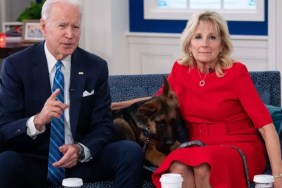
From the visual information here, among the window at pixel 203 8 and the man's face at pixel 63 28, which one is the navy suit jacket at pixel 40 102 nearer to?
the man's face at pixel 63 28

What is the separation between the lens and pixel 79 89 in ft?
11.8

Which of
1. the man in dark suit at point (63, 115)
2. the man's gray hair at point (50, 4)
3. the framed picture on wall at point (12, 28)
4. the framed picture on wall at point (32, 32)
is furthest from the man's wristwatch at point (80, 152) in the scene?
the framed picture on wall at point (12, 28)

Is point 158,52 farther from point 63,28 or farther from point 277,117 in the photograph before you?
point 63,28

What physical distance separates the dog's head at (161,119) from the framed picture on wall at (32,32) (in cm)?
229

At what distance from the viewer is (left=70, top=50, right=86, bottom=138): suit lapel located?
3582 mm

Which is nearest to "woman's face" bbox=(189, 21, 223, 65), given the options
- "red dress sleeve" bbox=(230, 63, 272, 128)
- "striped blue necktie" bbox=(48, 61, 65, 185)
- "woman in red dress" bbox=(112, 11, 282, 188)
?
"woman in red dress" bbox=(112, 11, 282, 188)

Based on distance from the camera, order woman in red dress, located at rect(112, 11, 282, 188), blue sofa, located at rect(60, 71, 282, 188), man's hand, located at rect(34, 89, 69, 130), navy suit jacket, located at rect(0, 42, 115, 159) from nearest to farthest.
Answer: man's hand, located at rect(34, 89, 69, 130) < navy suit jacket, located at rect(0, 42, 115, 159) < woman in red dress, located at rect(112, 11, 282, 188) < blue sofa, located at rect(60, 71, 282, 188)

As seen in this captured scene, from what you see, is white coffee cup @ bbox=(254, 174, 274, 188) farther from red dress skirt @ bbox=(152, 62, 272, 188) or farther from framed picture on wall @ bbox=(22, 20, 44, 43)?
framed picture on wall @ bbox=(22, 20, 44, 43)

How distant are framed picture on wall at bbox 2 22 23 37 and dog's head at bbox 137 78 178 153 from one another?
271 cm

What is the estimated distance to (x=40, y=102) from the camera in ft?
11.6

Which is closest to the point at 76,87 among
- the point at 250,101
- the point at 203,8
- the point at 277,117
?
the point at 250,101

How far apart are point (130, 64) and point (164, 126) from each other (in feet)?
8.97

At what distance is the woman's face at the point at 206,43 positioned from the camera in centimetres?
379

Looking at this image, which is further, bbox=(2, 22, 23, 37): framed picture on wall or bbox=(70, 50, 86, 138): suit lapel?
bbox=(2, 22, 23, 37): framed picture on wall
